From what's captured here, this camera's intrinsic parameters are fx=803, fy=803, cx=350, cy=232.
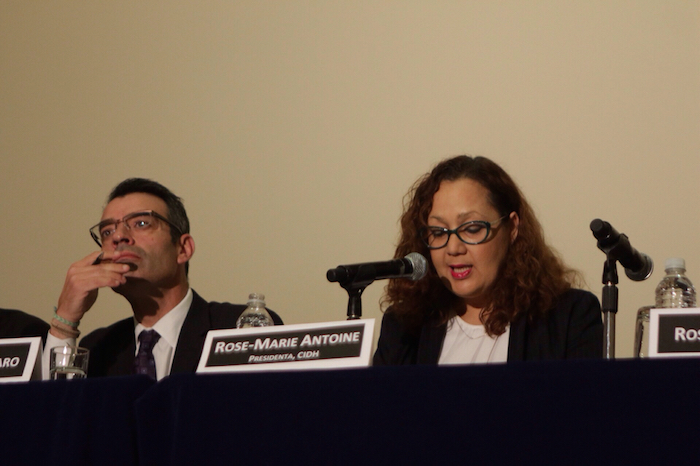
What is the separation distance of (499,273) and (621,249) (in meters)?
0.73

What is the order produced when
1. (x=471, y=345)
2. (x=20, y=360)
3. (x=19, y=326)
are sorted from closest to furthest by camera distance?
(x=20, y=360) → (x=471, y=345) → (x=19, y=326)

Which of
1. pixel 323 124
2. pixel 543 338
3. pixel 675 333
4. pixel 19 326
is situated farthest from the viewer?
pixel 323 124

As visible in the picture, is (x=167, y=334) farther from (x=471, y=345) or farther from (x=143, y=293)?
(x=471, y=345)

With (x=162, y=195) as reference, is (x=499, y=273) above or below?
below

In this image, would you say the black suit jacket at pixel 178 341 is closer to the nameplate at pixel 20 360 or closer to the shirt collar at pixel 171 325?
the shirt collar at pixel 171 325

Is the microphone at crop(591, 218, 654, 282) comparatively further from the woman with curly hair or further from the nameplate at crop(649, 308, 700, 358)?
the woman with curly hair

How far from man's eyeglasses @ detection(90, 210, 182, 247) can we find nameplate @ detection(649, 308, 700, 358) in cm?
165

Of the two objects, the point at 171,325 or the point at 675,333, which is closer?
the point at 675,333

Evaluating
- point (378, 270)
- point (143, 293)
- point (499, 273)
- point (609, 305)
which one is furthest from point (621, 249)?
point (143, 293)

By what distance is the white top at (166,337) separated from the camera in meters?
2.29

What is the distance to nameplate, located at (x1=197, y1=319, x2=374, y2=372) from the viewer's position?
141 cm

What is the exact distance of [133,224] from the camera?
2.52 meters

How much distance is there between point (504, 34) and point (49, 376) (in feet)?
6.41

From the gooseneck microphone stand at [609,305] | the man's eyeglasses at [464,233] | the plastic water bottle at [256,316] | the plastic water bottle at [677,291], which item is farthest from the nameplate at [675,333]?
the plastic water bottle at [256,316]
